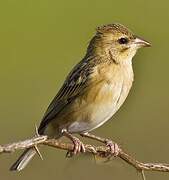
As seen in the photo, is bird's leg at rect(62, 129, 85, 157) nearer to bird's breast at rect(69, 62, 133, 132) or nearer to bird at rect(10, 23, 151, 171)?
bird at rect(10, 23, 151, 171)

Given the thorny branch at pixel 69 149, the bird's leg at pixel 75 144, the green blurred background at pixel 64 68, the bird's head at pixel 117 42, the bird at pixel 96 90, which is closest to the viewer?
the thorny branch at pixel 69 149

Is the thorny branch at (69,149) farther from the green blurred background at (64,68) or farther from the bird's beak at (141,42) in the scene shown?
the green blurred background at (64,68)

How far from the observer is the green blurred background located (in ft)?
27.2

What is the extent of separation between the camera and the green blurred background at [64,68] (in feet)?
27.2

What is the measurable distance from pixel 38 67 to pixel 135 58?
215 inches

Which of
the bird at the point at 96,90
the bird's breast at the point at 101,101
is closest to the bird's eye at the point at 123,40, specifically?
the bird at the point at 96,90

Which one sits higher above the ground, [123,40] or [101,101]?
[123,40]

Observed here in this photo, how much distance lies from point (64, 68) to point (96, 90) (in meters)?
5.04

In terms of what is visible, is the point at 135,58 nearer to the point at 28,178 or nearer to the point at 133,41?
the point at 133,41

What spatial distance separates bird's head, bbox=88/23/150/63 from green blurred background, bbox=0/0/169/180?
34 centimetres

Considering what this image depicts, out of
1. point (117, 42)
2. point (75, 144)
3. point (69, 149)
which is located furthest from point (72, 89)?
point (69, 149)

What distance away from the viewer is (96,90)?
584 cm

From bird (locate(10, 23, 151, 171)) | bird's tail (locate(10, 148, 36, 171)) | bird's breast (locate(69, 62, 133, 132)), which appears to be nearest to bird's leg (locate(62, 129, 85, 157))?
bird (locate(10, 23, 151, 171))

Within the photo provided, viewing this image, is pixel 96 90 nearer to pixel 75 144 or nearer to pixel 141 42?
pixel 141 42
